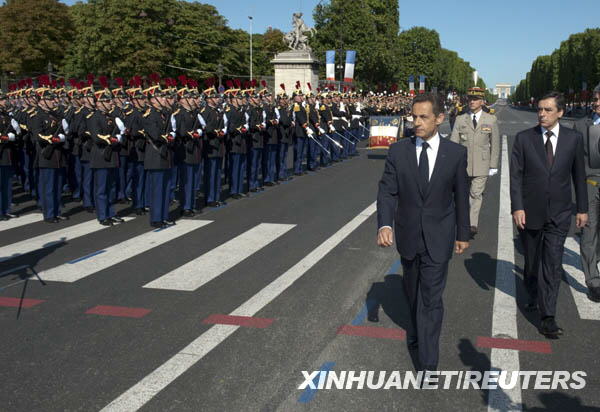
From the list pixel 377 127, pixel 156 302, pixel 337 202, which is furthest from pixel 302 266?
pixel 377 127

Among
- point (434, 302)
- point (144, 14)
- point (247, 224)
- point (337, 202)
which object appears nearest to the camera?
point (434, 302)

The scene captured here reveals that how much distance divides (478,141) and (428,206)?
16.3ft

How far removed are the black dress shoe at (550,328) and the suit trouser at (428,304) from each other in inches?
52.7

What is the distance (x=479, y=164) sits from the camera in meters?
9.08

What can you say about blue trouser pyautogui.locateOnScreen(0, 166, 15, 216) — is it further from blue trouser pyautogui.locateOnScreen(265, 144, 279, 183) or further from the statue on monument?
the statue on monument

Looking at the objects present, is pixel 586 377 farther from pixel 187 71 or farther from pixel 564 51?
pixel 564 51

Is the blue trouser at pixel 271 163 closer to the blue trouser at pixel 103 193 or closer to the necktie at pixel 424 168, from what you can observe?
the blue trouser at pixel 103 193

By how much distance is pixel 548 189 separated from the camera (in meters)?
5.48

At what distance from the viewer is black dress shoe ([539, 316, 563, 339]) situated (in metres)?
5.30

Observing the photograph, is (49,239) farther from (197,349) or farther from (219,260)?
(197,349)

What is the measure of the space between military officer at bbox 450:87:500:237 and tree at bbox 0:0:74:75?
6349 cm

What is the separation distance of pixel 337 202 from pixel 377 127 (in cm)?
996

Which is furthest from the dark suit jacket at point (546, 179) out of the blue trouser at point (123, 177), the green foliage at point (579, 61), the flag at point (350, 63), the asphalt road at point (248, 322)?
the green foliage at point (579, 61)

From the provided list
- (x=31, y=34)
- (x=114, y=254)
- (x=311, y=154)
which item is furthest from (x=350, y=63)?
(x=31, y=34)
